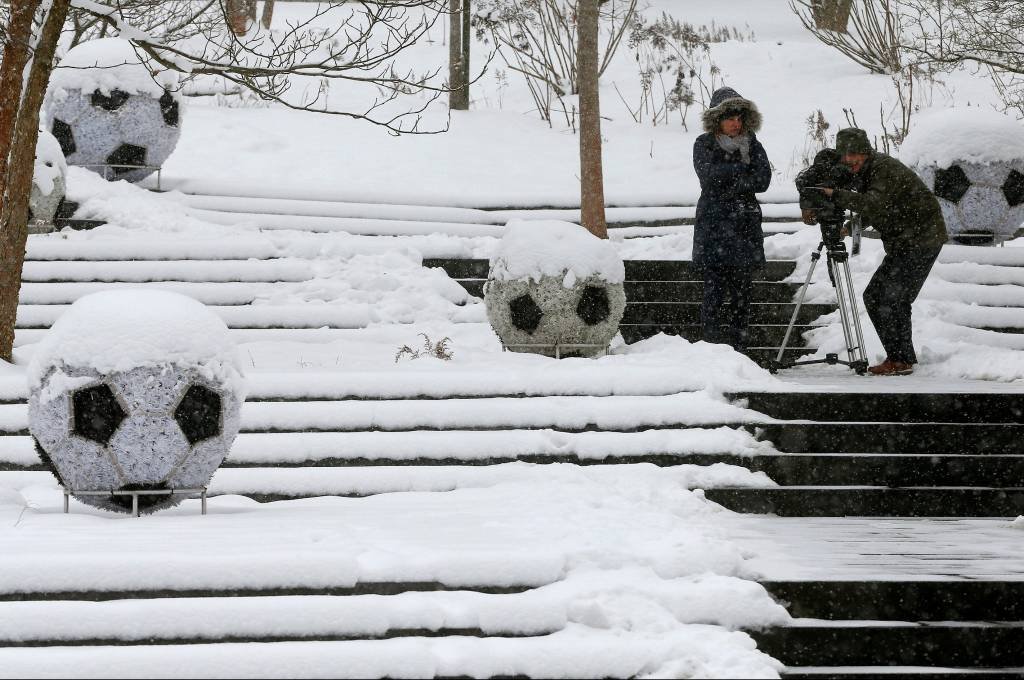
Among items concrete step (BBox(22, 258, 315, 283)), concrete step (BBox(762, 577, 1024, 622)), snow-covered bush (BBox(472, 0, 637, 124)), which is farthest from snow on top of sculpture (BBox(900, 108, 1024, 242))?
concrete step (BBox(762, 577, 1024, 622))

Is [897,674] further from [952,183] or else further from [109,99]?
[109,99]

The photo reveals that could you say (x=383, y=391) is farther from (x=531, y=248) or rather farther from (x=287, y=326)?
(x=287, y=326)

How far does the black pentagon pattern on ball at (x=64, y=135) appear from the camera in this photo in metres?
11.2

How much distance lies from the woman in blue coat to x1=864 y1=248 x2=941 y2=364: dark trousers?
0.84 metres

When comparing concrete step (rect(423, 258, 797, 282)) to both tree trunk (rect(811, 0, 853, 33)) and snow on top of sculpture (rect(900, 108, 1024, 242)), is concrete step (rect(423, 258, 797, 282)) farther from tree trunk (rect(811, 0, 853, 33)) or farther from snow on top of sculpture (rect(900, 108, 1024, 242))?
tree trunk (rect(811, 0, 853, 33))

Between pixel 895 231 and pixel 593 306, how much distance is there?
2.18 metres

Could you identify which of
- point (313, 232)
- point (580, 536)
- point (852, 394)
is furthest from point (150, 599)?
point (313, 232)

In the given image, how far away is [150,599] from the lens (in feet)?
13.5

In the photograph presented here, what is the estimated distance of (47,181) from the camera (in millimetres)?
9953

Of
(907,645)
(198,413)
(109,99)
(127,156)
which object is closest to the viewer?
(907,645)

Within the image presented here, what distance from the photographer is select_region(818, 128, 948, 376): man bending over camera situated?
26.2 feet

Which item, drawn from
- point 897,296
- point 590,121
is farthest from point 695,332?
point 590,121

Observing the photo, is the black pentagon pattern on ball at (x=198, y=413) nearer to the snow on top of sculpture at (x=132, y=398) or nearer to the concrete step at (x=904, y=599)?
the snow on top of sculpture at (x=132, y=398)

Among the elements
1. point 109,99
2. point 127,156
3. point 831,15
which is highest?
point 831,15
